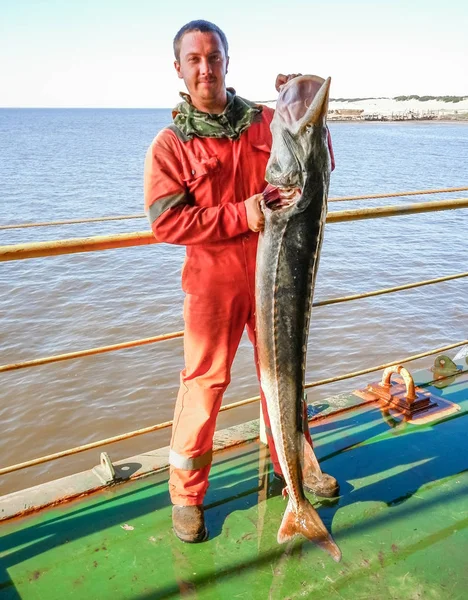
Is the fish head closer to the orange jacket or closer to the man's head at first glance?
the orange jacket

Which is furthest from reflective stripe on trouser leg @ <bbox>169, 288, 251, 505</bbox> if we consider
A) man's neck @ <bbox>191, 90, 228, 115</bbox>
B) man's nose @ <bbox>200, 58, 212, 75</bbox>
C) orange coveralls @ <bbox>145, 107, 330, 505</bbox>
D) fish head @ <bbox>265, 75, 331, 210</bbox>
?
man's nose @ <bbox>200, 58, 212, 75</bbox>

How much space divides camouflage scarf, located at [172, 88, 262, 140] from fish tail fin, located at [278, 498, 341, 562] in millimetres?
1586

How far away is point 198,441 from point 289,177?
129 centimetres

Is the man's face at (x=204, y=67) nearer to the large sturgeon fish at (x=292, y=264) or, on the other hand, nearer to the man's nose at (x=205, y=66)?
the man's nose at (x=205, y=66)

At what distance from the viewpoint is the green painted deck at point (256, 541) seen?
2.24m

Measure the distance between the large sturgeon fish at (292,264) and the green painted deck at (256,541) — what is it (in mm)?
172

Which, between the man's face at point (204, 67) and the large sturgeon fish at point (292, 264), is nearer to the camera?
the large sturgeon fish at point (292, 264)

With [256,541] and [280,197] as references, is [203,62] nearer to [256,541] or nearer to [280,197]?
[280,197]

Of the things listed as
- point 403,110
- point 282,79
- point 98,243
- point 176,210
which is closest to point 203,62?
point 282,79

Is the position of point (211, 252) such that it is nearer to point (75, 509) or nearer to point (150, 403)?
point (75, 509)

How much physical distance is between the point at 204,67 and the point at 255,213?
0.72 metres

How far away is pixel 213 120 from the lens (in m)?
2.38

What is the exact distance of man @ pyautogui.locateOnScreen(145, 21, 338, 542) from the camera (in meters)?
2.29

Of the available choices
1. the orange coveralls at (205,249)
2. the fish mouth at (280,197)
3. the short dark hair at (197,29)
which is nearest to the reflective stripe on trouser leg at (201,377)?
the orange coveralls at (205,249)
